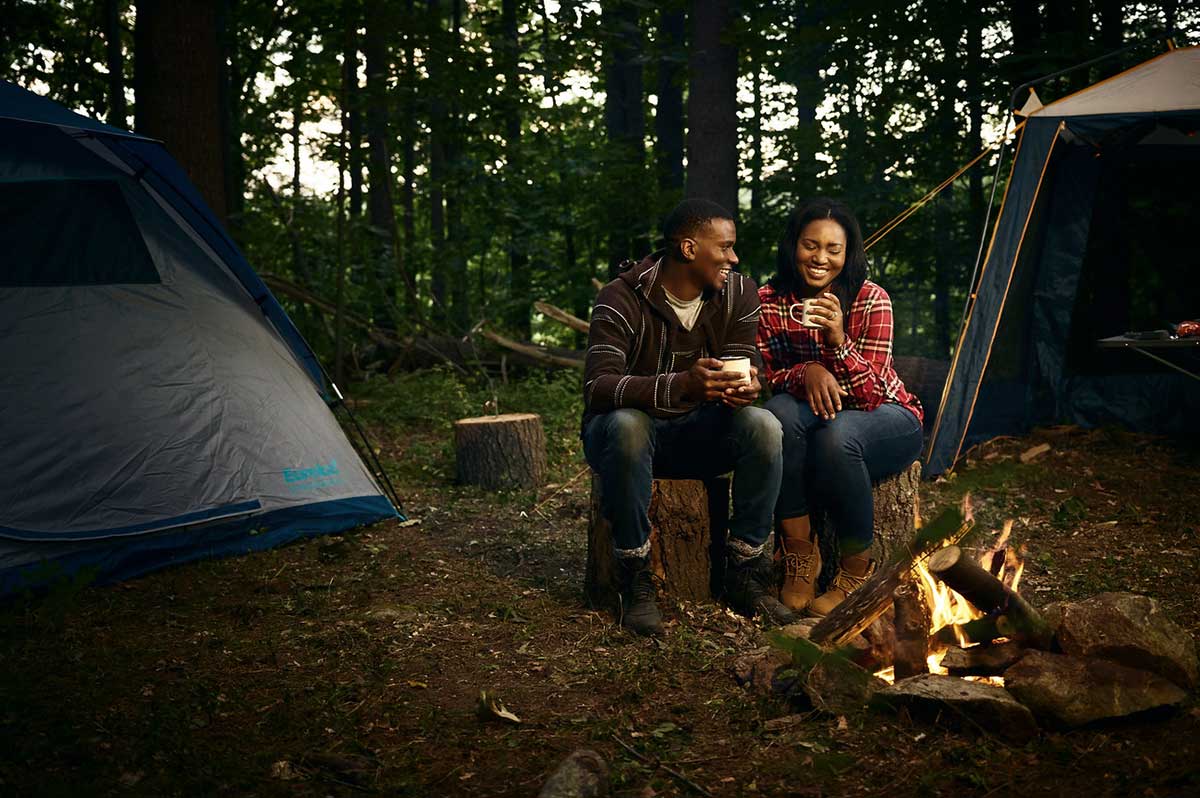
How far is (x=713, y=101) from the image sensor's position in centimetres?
786

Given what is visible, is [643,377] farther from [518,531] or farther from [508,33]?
[508,33]

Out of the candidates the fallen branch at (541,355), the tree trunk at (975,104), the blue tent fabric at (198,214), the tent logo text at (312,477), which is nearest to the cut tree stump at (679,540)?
the tent logo text at (312,477)

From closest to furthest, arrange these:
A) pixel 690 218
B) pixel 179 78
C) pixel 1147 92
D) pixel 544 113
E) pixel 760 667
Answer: pixel 760 667 → pixel 690 218 → pixel 1147 92 → pixel 179 78 → pixel 544 113

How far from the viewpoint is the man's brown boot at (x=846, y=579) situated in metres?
3.52

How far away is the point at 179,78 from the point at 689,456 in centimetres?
439

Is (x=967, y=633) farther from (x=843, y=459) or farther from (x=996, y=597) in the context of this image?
(x=843, y=459)

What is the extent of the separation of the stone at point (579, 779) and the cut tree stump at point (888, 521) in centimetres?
150

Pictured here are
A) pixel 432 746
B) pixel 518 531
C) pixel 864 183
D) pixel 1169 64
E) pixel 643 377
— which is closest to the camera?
pixel 432 746

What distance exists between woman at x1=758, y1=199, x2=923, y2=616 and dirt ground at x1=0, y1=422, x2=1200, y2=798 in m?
0.41

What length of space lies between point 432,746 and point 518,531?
2.41 m

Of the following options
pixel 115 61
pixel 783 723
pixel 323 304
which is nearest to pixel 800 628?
pixel 783 723

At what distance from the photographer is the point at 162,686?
9.87ft

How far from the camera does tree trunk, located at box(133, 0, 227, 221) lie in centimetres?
607

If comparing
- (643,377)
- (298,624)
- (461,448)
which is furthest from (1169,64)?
(298,624)
